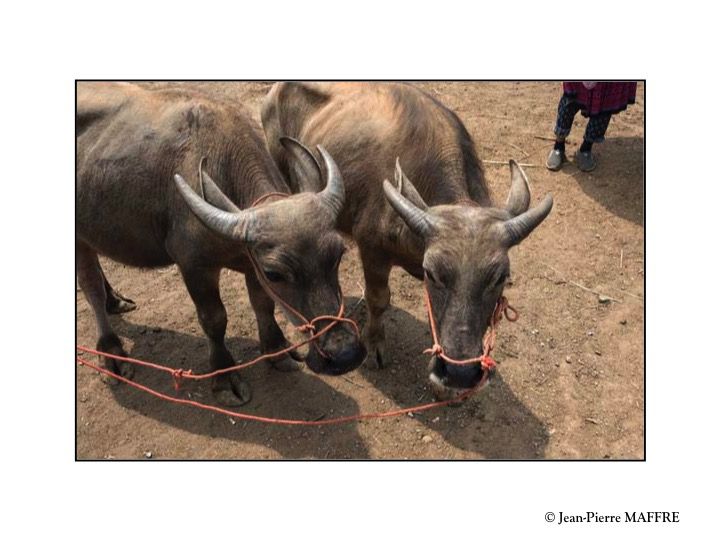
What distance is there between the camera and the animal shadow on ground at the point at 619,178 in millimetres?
7738

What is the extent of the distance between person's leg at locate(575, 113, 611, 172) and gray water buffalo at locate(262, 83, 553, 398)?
4.38 m

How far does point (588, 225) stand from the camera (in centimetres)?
738

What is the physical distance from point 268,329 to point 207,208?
1.90 meters

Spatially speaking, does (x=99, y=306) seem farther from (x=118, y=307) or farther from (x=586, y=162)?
(x=586, y=162)

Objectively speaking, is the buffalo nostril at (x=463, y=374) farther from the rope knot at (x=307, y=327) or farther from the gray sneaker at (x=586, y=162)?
the gray sneaker at (x=586, y=162)

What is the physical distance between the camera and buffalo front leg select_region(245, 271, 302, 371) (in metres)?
5.01

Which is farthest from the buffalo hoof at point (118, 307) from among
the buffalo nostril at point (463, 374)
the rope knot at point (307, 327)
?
the buffalo nostril at point (463, 374)

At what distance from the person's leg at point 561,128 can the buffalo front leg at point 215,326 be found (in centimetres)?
619

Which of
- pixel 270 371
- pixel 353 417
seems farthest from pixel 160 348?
pixel 353 417

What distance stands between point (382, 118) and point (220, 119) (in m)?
1.62

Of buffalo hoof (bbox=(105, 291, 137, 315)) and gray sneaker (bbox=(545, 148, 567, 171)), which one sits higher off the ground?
gray sneaker (bbox=(545, 148, 567, 171))

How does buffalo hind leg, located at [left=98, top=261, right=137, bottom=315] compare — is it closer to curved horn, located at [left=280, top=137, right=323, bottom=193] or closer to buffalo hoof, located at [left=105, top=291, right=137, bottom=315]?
buffalo hoof, located at [left=105, top=291, right=137, bottom=315]

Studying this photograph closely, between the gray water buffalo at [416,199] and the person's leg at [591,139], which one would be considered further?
the person's leg at [591,139]

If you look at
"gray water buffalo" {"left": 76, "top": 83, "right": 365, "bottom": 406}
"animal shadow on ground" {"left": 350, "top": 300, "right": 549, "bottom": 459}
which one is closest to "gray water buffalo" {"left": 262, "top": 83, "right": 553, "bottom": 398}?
"animal shadow on ground" {"left": 350, "top": 300, "right": 549, "bottom": 459}
